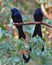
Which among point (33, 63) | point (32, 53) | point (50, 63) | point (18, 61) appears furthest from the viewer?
point (33, 63)

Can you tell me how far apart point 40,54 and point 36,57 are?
69 mm

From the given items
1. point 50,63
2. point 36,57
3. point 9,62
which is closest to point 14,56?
point 9,62

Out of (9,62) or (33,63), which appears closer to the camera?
(9,62)

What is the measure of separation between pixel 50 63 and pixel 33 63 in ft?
0.75

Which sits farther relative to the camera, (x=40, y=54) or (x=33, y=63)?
(x=33, y=63)

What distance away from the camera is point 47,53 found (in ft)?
7.86

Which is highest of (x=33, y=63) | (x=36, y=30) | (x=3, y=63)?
(x=36, y=30)

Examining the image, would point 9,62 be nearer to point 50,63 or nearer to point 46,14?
point 50,63

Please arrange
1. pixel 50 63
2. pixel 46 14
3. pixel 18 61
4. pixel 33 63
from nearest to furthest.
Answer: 1. pixel 18 61
2. pixel 50 63
3. pixel 33 63
4. pixel 46 14

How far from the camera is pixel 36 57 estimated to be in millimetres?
2391

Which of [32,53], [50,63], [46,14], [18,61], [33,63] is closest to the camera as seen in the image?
[18,61]

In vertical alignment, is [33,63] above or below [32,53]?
below

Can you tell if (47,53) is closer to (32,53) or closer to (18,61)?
(32,53)

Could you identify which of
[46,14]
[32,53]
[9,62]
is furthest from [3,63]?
[46,14]
